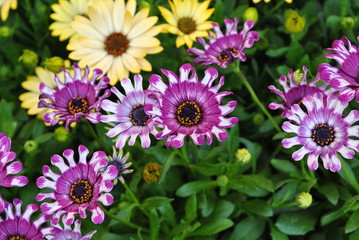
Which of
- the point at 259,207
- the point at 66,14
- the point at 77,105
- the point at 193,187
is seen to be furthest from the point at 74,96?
the point at 259,207

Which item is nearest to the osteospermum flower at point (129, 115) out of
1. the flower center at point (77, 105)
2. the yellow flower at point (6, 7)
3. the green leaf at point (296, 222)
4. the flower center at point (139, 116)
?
the flower center at point (139, 116)

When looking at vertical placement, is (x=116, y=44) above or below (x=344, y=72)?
below

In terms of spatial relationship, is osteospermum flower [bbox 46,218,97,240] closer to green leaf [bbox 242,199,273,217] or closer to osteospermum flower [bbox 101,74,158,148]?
osteospermum flower [bbox 101,74,158,148]

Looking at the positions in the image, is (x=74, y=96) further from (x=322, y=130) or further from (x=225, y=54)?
(x=322, y=130)

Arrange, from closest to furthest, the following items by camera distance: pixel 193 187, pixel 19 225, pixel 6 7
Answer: pixel 19 225 < pixel 193 187 < pixel 6 7

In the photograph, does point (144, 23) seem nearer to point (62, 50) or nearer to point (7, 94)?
point (62, 50)

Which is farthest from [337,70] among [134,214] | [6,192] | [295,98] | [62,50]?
[62,50]
